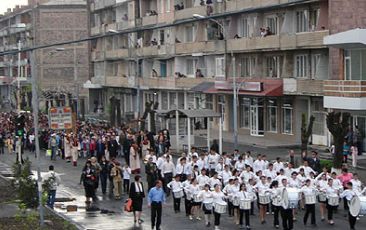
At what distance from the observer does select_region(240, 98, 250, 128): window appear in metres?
63.0

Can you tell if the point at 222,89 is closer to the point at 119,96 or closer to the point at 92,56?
the point at 119,96

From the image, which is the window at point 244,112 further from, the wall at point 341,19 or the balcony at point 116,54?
the balcony at point 116,54

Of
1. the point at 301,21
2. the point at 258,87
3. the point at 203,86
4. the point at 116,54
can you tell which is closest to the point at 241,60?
the point at 203,86

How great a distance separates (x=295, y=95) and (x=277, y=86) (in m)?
1.36

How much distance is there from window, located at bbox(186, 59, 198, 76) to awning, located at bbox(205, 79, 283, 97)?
33.2 ft

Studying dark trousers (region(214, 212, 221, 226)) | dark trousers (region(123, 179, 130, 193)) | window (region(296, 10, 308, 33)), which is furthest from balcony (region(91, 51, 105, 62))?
dark trousers (region(214, 212, 221, 226))

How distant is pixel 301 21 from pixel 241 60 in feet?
30.4

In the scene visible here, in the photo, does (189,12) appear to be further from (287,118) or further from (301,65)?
(301,65)

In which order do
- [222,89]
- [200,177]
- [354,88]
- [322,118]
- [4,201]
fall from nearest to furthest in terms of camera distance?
[200,177], [4,201], [354,88], [322,118], [222,89]

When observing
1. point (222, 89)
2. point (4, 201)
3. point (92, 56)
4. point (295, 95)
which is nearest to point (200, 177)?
point (4, 201)

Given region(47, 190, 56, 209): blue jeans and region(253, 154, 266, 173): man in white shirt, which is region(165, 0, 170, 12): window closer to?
region(253, 154, 266, 173): man in white shirt

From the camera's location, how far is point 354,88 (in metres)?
44.7

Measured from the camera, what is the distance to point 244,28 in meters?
62.9

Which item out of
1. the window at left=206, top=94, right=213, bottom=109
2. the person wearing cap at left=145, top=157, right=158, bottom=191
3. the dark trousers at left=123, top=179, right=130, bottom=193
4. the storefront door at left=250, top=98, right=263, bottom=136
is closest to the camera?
the person wearing cap at left=145, top=157, right=158, bottom=191
